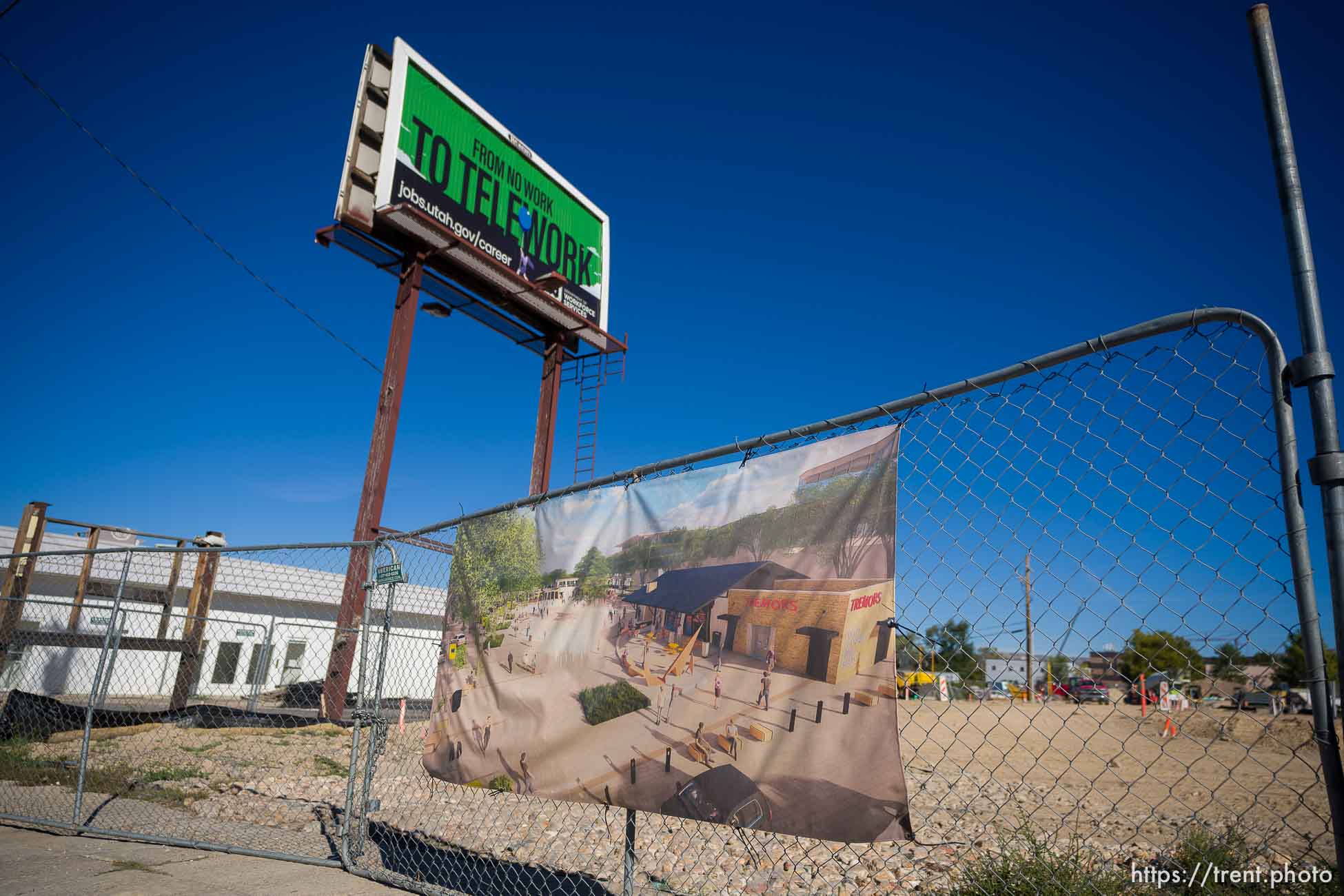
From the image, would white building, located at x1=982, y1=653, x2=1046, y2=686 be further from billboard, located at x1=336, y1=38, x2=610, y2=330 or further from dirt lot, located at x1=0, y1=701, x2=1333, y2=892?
billboard, located at x1=336, y1=38, x2=610, y2=330

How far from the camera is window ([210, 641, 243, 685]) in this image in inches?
862

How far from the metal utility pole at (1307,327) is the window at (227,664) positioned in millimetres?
25172

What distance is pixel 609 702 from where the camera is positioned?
3570mm

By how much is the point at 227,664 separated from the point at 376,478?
45.4 feet

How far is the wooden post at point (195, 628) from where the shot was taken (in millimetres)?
13055

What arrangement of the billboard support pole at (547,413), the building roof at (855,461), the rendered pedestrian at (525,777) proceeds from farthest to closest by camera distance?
the billboard support pole at (547,413) → the rendered pedestrian at (525,777) → the building roof at (855,461)

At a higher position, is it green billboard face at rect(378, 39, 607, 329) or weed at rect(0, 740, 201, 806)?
green billboard face at rect(378, 39, 607, 329)

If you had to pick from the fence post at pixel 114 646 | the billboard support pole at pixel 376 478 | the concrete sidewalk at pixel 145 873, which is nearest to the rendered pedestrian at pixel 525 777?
the concrete sidewalk at pixel 145 873

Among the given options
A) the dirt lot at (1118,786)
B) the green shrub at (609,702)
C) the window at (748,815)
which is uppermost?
the green shrub at (609,702)

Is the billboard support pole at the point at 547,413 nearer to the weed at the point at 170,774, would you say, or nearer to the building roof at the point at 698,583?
the weed at the point at 170,774

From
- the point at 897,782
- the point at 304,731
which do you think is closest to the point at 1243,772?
the point at 897,782

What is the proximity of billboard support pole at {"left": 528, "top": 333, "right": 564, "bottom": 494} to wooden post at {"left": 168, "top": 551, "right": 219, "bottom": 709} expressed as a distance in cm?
632

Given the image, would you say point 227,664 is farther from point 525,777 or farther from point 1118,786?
point 1118,786

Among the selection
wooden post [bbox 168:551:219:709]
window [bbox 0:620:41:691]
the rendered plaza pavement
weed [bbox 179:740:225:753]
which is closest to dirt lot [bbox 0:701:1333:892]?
weed [bbox 179:740:225:753]
